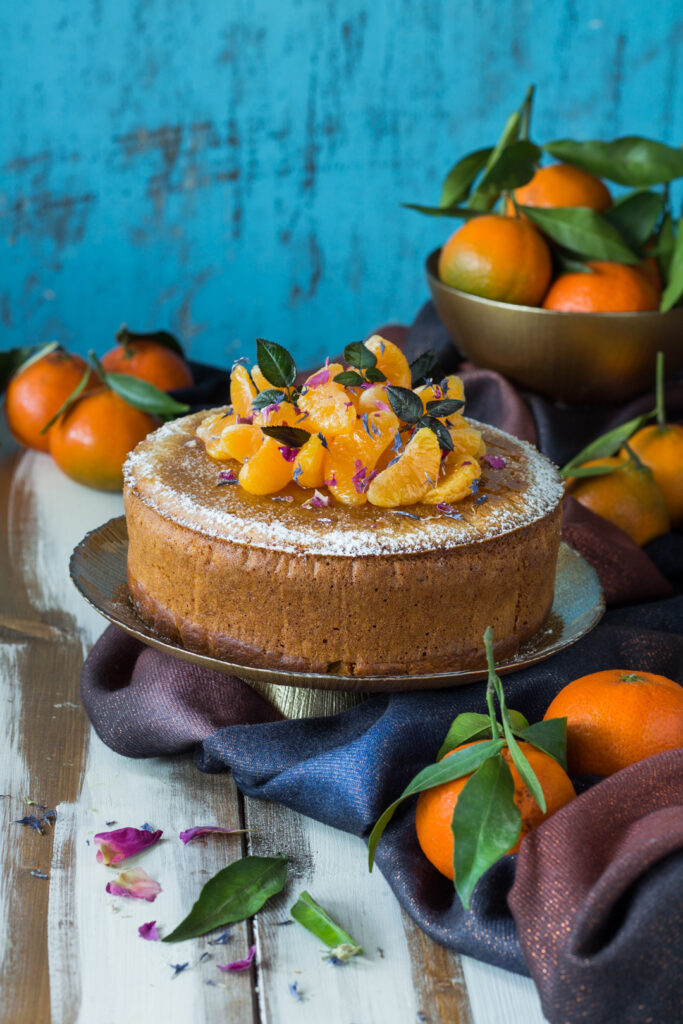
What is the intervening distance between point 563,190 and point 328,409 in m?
1.14

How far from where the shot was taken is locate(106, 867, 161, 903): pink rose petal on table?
1.34 m

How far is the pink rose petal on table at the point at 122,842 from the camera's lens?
4.58ft

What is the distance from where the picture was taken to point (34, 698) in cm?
174

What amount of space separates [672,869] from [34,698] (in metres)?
1.01

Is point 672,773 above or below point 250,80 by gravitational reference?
below

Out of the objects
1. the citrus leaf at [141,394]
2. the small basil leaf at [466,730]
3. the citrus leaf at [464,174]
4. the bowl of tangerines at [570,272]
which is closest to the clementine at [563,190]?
the bowl of tangerines at [570,272]

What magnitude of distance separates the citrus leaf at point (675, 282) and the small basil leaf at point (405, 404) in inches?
35.4

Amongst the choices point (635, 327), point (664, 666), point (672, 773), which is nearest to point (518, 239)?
point (635, 327)

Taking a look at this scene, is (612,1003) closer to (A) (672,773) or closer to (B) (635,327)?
(A) (672,773)

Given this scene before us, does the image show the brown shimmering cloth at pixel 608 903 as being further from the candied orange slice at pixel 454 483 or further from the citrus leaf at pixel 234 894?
the candied orange slice at pixel 454 483

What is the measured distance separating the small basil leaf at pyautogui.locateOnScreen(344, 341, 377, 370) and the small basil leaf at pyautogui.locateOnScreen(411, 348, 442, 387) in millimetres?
106

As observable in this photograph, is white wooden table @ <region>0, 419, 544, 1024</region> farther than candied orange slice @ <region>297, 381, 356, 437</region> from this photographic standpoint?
No

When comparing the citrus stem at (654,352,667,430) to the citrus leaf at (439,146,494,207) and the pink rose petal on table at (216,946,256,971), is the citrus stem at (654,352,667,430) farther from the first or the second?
the pink rose petal on table at (216,946,256,971)

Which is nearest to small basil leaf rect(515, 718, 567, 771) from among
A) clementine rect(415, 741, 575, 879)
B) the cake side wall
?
clementine rect(415, 741, 575, 879)
